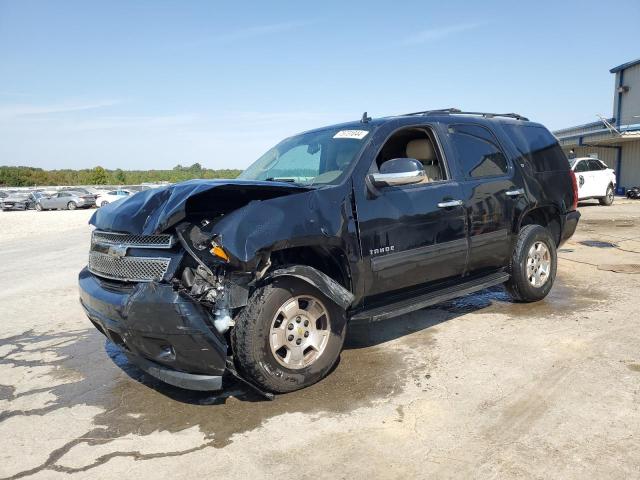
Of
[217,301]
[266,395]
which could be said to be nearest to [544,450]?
[266,395]

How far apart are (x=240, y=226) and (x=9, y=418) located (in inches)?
82.4

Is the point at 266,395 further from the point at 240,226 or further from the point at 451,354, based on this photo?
the point at 451,354

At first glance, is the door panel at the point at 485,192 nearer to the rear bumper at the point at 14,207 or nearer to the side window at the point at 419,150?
the side window at the point at 419,150

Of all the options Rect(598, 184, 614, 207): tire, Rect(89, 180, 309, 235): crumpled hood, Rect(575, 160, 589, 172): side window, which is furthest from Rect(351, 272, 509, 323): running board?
Rect(598, 184, 614, 207): tire

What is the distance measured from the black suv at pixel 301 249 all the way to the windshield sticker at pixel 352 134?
1 centimetres

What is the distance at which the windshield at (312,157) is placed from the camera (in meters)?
4.28

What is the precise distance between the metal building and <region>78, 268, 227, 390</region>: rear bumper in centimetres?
2655

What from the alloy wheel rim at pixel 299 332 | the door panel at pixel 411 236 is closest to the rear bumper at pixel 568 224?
the door panel at pixel 411 236

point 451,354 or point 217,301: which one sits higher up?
point 217,301

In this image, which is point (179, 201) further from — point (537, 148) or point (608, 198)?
point (608, 198)

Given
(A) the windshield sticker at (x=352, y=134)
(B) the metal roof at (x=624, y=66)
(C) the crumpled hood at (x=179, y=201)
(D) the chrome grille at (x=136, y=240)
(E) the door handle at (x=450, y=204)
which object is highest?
(B) the metal roof at (x=624, y=66)

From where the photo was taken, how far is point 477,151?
16.9 ft

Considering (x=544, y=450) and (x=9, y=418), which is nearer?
(x=544, y=450)

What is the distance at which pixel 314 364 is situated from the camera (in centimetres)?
371
